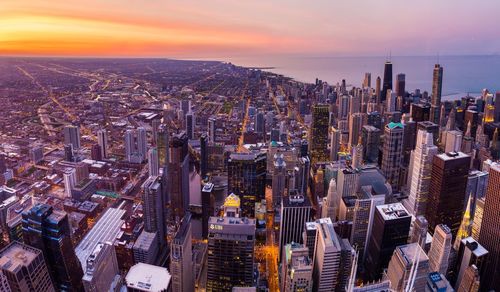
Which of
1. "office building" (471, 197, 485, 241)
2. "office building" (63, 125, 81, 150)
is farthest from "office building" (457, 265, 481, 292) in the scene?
"office building" (63, 125, 81, 150)

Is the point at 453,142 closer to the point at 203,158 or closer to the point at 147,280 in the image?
the point at 203,158

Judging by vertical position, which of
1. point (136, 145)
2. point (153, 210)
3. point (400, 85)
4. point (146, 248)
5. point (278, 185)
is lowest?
point (146, 248)

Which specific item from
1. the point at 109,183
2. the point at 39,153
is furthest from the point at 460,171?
the point at 39,153

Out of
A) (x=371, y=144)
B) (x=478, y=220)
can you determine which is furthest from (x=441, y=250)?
(x=371, y=144)

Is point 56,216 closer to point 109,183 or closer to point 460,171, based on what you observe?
point 109,183

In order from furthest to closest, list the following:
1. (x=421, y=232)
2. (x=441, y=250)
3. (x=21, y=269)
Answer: (x=421, y=232)
(x=441, y=250)
(x=21, y=269)

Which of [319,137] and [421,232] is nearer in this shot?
[421,232]

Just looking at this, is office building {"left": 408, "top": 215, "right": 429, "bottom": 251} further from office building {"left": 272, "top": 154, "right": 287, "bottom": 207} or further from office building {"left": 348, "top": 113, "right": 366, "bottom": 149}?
office building {"left": 348, "top": 113, "right": 366, "bottom": 149}
